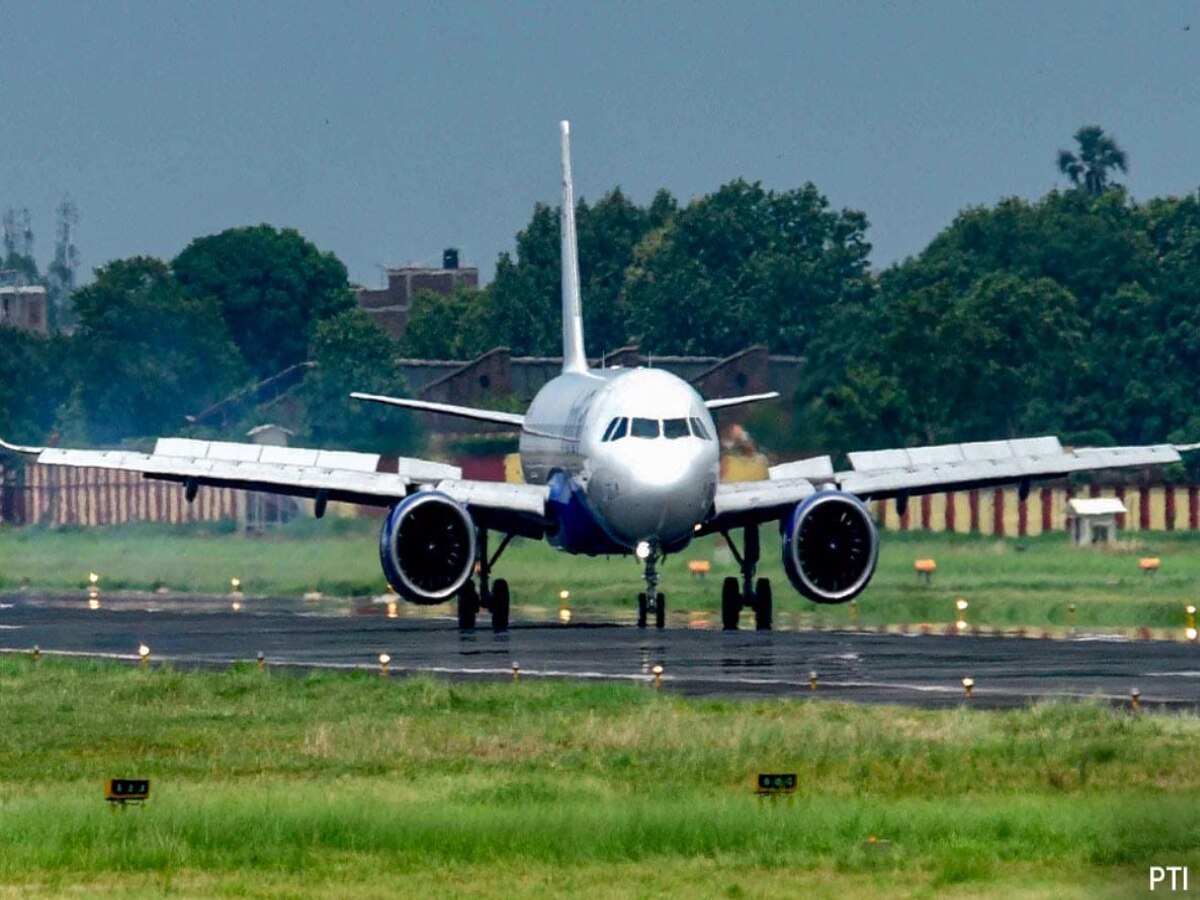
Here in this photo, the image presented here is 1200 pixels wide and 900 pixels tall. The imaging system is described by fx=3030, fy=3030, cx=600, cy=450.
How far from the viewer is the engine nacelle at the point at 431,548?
159ft

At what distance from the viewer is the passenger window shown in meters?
47.8

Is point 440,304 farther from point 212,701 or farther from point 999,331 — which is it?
point 212,701

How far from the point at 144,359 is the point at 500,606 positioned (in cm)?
6728

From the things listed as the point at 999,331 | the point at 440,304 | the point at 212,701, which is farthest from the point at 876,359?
the point at 440,304

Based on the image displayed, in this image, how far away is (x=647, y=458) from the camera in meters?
47.5

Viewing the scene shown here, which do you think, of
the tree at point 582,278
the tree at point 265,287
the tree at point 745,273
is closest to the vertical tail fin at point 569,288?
the tree at point 745,273

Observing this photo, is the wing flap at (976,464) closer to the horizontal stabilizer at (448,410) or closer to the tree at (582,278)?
the horizontal stabilizer at (448,410)

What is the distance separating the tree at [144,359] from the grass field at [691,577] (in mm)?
28573

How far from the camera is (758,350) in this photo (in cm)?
10462

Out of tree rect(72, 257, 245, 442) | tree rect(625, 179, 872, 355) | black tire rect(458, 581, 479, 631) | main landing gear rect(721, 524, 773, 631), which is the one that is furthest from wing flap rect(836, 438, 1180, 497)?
tree rect(625, 179, 872, 355)

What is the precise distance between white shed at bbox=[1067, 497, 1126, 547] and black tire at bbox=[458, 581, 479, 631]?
85.8ft

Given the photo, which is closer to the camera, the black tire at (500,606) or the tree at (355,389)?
the black tire at (500,606)

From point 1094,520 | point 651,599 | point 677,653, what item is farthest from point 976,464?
point 1094,520

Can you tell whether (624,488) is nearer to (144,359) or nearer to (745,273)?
(144,359)
